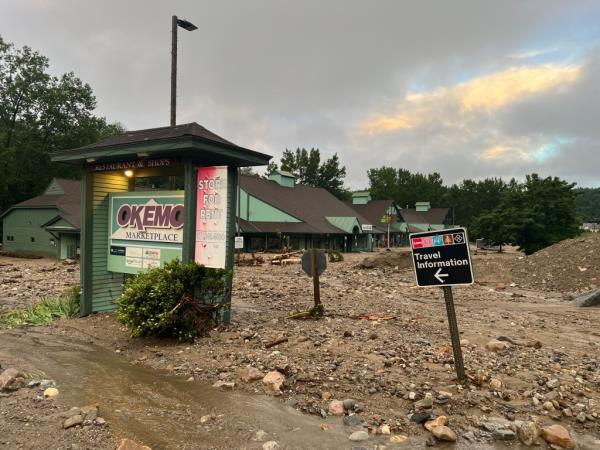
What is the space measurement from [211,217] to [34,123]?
152 feet

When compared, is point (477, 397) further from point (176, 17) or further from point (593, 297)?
point (176, 17)

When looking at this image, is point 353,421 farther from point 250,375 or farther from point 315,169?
point 315,169

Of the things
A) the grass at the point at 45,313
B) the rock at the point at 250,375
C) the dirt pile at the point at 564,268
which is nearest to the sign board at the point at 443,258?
the rock at the point at 250,375

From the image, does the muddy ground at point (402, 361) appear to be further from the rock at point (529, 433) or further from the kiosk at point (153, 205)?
the kiosk at point (153, 205)

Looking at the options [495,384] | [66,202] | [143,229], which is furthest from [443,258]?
[66,202]

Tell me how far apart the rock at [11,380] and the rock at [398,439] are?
15.9 ft

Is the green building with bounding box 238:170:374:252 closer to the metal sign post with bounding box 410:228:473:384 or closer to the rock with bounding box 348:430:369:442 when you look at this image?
the metal sign post with bounding box 410:228:473:384

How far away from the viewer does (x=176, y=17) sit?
14758 millimetres

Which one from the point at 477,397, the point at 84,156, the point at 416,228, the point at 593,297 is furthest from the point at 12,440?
the point at 416,228

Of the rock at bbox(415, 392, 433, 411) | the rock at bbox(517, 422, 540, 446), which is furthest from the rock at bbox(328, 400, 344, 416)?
the rock at bbox(517, 422, 540, 446)

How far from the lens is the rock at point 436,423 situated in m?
4.82

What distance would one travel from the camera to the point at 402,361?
22.5 feet

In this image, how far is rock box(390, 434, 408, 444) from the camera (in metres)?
4.59

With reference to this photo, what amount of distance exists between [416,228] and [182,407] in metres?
80.9
